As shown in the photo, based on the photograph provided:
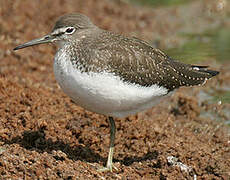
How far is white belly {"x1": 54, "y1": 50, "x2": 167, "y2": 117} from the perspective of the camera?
18.9 ft

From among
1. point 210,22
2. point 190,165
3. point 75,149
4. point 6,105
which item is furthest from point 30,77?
point 210,22

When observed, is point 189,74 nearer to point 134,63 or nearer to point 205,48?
point 134,63

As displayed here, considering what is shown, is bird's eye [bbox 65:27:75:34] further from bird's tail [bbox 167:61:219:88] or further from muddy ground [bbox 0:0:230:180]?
bird's tail [bbox 167:61:219:88]

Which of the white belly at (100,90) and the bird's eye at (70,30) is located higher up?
the bird's eye at (70,30)

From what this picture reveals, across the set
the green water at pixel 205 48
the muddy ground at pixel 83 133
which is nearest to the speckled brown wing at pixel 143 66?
the muddy ground at pixel 83 133

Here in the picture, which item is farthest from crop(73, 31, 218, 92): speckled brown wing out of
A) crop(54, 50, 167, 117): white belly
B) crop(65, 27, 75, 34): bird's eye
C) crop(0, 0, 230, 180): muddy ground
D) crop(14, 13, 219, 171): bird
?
crop(0, 0, 230, 180): muddy ground

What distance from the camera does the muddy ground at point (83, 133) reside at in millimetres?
6023

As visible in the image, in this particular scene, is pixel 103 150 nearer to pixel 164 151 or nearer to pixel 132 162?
pixel 132 162

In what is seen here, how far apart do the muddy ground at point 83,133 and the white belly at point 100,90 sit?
0.89 metres

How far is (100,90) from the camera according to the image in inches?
227

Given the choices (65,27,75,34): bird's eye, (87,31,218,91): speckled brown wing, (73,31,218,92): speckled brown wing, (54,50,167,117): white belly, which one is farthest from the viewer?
(65,27,75,34): bird's eye

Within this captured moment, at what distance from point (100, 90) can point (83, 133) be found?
1756 millimetres

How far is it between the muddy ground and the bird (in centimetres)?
62

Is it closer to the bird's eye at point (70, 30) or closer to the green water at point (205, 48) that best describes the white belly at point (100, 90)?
the bird's eye at point (70, 30)
